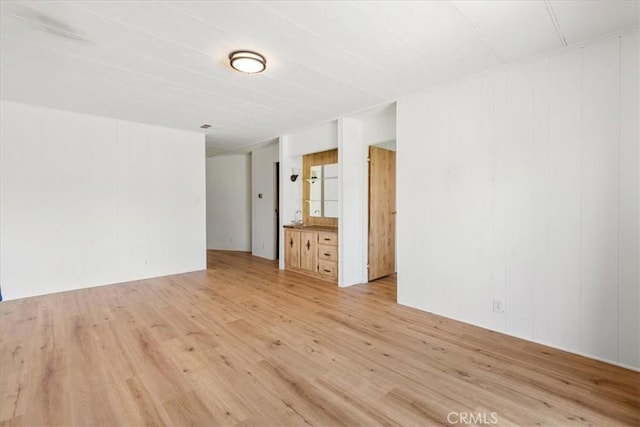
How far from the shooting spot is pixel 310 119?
4.58 m

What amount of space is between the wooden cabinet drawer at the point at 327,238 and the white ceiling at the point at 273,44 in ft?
6.57

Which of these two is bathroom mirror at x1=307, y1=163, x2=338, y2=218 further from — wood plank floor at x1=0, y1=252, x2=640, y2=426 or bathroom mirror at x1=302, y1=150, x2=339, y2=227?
wood plank floor at x1=0, y1=252, x2=640, y2=426

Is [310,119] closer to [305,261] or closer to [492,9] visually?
[305,261]

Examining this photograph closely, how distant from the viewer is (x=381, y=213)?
4.80 meters

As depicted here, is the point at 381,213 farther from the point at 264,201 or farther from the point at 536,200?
the point at 264,201

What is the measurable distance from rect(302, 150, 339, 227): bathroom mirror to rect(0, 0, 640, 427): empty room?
0.73m

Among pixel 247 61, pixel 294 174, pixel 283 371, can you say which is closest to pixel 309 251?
pixel 294 174

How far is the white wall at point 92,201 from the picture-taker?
3.86 metres

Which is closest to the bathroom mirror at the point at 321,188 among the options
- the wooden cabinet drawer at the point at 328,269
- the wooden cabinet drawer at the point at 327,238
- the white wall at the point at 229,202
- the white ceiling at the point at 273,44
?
the wooden cabinet drawer at the point at 327,238

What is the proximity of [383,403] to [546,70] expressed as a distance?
293 centimetres

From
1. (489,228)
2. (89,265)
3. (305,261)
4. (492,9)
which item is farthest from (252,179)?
(492,9)

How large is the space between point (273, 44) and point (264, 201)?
475 cm

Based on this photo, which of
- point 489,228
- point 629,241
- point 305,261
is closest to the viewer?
point 629,241

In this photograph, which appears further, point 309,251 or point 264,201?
point 264,201
